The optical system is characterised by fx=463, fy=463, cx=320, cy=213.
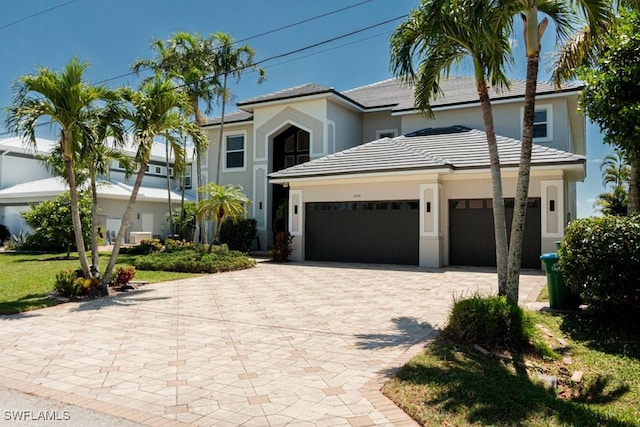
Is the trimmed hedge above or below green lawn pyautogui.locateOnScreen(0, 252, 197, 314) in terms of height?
above

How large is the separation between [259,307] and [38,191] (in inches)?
945

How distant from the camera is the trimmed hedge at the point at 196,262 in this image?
640 inches

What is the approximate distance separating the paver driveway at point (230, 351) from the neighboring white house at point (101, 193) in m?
18.3

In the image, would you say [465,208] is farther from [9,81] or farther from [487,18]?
[9,81]

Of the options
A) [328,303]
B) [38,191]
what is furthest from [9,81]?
[38,191]

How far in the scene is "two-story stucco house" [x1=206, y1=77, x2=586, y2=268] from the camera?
1648cm

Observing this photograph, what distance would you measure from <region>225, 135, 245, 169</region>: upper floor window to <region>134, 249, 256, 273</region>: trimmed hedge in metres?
9.52

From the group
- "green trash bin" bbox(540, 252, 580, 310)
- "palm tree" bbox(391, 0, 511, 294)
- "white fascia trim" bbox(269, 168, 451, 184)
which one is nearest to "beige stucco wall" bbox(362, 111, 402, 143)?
"white fascia trim" bbox(269, 168, 451, 184)

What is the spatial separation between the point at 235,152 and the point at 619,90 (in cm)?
2210

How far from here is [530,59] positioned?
7.47 meters

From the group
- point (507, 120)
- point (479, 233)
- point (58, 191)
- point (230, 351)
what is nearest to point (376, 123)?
point (507, 120)

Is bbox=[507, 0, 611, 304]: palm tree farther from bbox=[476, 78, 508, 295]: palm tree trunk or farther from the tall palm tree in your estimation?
the tall palm tree

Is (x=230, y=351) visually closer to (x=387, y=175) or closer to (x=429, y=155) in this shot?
(x=387, y=175)

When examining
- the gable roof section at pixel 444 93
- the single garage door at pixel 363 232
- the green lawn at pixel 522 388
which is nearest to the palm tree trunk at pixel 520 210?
the green lawn at pixel 522 388
